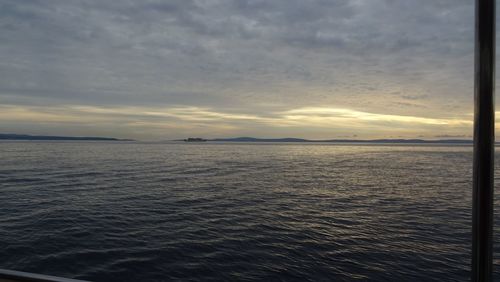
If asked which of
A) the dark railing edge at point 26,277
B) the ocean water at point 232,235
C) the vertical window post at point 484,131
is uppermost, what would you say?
the vertical window post at point 484,131

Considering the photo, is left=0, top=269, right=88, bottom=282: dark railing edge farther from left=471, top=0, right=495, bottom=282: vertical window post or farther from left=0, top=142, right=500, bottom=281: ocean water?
left=0, top=142, right=500, bottom=281: ocean water

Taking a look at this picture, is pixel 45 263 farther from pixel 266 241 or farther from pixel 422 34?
pixel 422 34

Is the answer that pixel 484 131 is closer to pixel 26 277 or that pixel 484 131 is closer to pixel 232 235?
pixel 26 277

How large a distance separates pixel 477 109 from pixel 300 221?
10360 mm

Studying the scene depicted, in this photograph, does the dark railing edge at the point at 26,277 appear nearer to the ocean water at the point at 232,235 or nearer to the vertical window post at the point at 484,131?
the vertical window post at the point at 484,131

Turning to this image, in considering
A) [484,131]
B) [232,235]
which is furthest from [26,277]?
[232,235]

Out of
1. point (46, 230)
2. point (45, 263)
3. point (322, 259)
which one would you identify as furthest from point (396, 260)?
point (46, 230)

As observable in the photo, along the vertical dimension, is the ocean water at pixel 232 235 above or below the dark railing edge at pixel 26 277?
below

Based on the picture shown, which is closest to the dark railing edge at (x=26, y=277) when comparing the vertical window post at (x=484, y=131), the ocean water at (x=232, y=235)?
the vertical window post at (x=484, y=131)

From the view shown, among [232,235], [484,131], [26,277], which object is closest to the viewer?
[484,131]

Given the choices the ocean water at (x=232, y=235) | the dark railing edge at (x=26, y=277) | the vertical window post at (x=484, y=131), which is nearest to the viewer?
the vertical window post at (x=484, y=131)

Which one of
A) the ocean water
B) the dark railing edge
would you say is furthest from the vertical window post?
the ocean water

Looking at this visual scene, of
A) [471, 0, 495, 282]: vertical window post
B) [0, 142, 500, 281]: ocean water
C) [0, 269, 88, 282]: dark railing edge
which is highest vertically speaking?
[471, 0, 495, 282]: vertical window post

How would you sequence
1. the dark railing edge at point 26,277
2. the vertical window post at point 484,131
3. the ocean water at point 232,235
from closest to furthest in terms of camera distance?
the vertical window post at point 484,131 → the dark railing edge at point 26,277 → the ocean water at point 232,235
